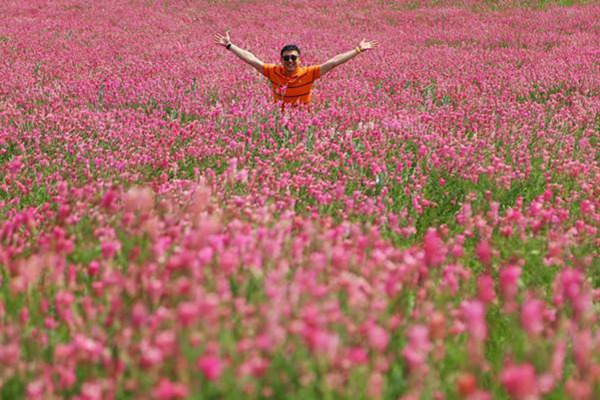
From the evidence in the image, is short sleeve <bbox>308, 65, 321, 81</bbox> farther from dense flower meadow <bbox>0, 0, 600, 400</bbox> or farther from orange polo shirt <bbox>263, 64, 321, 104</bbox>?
dense flower meadow <bbox>0, 0, 600, 400</bbox>

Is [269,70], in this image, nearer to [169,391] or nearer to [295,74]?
[295,74]

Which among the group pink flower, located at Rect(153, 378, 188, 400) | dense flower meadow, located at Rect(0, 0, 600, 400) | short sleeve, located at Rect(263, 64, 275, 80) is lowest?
dense flower meadow, located at Rect(0, 0, 600, 400)

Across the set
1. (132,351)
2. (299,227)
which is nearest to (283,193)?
(299,227)

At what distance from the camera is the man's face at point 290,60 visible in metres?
7.50

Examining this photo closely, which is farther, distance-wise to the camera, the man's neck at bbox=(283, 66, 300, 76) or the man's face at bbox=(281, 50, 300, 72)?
the man's neck at bbox=(283, 66, 300, 76)

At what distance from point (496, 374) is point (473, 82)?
7674mm

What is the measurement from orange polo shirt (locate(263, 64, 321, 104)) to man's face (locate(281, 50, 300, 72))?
74 millimetres

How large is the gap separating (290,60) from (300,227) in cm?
440

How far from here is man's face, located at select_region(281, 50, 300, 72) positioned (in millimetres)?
7504

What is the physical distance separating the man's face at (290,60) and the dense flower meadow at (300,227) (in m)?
0.68

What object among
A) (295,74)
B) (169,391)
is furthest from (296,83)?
(169,391)

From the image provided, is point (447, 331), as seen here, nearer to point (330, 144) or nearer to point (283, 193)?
point (283, 193)

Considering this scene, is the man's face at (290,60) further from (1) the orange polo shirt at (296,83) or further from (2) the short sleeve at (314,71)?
(2) the short sleeve at (314,71)

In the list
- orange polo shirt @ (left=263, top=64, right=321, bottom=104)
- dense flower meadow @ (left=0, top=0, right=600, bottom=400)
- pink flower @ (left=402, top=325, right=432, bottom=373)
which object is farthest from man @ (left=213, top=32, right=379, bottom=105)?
pink flower @ (left=402, top=325, right=432, bottom=373)
